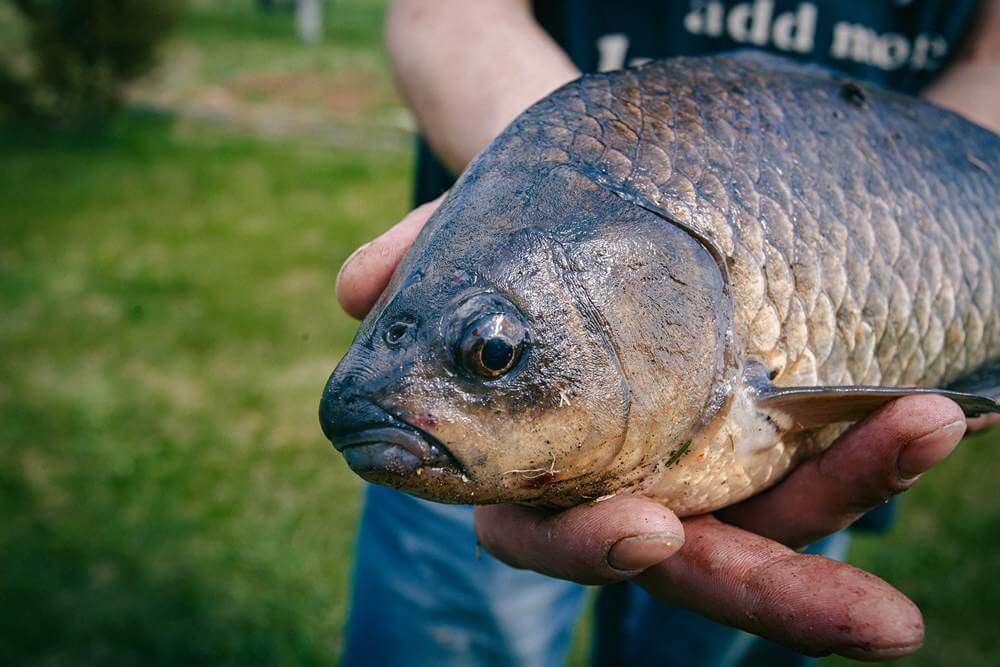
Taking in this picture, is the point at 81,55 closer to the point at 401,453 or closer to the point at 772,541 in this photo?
the point at 401,453

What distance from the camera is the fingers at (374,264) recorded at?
5.61 ft

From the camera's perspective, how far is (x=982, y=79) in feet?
8.56

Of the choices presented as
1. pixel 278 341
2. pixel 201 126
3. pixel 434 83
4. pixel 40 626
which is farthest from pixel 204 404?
pixel 201 126

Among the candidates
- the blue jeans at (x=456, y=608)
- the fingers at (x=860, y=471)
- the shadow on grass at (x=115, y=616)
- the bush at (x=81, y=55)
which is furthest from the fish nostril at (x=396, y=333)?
the bush at (x=81, y=55)

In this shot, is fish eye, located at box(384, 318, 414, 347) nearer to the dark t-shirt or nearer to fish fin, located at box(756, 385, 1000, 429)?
fish fin, located at box(756, 385, 1000, 429)

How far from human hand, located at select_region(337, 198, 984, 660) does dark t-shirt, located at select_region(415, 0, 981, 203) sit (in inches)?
47.4

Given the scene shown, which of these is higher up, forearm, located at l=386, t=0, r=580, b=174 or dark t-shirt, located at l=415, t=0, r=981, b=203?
dark t-shirt, located at l=415, t=0, r=981, b=203

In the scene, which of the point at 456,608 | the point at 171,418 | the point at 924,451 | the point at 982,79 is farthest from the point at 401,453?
the point at 171,418

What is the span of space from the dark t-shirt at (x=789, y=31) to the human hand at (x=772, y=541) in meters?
1.20

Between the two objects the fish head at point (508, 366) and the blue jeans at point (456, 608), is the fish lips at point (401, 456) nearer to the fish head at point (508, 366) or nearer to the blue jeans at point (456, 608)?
the fish head at point (508, 366)

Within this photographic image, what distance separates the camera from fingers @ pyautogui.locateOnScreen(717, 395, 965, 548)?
1594mm

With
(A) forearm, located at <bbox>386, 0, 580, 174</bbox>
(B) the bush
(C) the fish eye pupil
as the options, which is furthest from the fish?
(B) the bush

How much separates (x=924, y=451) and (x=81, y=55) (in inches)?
480

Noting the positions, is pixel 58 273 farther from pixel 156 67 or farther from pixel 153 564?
pixel 156 67
